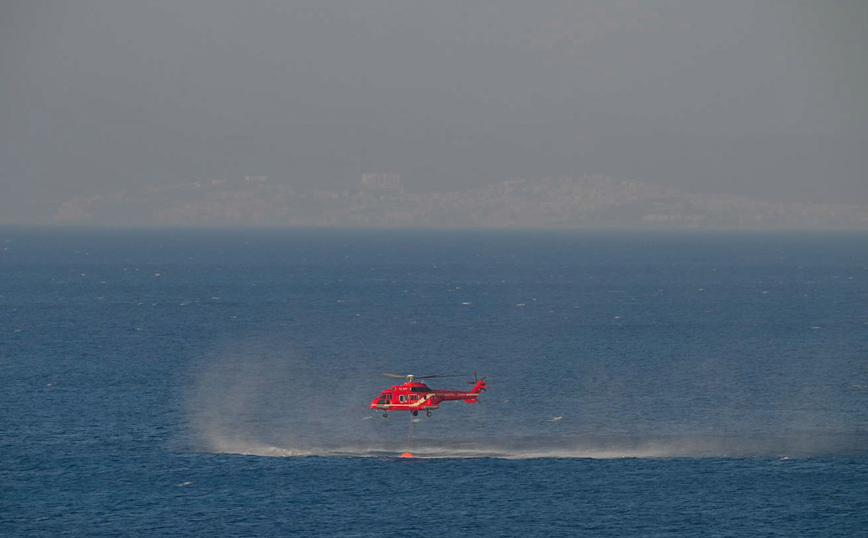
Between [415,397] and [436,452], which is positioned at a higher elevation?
[415,397]

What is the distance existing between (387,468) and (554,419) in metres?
32.3

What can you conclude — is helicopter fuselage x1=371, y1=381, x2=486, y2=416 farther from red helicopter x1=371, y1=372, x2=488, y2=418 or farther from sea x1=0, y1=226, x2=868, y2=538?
sea x1=0, y1=226, x2=868, y2=538

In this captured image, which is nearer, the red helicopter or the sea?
the sea

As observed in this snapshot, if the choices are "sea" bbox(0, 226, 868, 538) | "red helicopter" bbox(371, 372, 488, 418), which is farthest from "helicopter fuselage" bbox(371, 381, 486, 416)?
"sea" bbox(0, 226, 868, 538)

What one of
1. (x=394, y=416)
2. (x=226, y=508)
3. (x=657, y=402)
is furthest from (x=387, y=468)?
(x=657, y=402)

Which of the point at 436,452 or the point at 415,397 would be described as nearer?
the point at 415,397

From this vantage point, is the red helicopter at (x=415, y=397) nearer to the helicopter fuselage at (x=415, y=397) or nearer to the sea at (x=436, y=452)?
the helicopter fuselage at (x=415, y=397)

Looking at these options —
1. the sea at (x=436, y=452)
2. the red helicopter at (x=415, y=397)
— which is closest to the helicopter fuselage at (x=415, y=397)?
the red helicopter at (x=415, y=397)

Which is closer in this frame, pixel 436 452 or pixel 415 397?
pixel 415 397

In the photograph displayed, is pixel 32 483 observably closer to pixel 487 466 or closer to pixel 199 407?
pixel 199 407

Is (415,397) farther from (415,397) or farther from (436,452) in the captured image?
(436,452)

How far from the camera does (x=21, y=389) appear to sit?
165 m

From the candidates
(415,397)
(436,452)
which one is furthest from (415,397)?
→ (436,452)

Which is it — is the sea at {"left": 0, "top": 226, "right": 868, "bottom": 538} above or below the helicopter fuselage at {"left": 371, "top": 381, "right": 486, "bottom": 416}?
below
